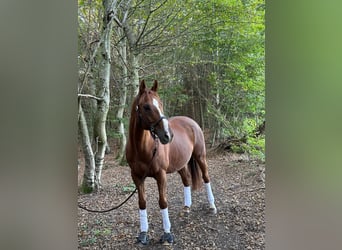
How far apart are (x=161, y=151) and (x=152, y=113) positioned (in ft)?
0.53

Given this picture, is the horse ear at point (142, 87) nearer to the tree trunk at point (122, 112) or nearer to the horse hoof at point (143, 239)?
the tree trunk at point (122, 112)

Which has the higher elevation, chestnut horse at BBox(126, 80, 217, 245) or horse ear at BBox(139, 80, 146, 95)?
horse ear at BBox(139, 80, 146, 95)

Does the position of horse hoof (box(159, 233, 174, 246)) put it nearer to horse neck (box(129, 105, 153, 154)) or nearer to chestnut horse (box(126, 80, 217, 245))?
chestnut horse (box(126, 80, 217, 245))

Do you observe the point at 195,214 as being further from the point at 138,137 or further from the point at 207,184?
the point at 138,137

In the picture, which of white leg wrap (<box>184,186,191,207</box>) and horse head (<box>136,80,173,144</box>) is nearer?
horse head (<box>136,80,173,144</box>)

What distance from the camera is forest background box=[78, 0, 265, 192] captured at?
120 centimetres

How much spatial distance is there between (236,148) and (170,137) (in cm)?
26

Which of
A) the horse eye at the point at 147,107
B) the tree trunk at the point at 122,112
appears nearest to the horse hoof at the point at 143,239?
the tree trunk at the point at 122,112

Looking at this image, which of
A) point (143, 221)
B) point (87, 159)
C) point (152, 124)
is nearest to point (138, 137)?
point (152, 124)

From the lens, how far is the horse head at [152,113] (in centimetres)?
115

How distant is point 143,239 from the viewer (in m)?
1.19

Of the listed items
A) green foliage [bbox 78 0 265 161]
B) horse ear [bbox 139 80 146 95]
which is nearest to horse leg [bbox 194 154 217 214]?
green foliage [bbox 78 0 265 161]
